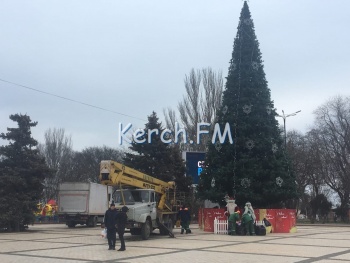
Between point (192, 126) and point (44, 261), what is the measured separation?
1317 inches

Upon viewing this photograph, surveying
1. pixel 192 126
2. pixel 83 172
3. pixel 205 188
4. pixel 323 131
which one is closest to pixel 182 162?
pixel 192 126

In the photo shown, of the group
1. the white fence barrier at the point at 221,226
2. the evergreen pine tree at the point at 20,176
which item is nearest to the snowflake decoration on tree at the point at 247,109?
the white fence barrier at the point at 221,226

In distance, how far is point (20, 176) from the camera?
29.3m

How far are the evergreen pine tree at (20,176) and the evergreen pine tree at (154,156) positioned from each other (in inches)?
467

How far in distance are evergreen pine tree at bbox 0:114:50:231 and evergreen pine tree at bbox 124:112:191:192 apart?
38.9 ft

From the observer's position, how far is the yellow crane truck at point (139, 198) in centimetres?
2011

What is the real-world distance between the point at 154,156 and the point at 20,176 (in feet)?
47.5

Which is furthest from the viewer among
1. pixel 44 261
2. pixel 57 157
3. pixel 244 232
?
pixel 57 157

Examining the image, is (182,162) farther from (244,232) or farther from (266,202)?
(244,232)

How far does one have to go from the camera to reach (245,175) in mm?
26984

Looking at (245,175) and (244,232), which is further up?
(245,175)

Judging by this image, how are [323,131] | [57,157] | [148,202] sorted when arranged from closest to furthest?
[148,202] < [323,131] < [57,157]

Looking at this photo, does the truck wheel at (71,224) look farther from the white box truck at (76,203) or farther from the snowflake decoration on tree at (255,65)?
the snowflake decoration on tree at (255,65)

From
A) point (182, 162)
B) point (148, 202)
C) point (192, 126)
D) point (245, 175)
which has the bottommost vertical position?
point (148, 202)
